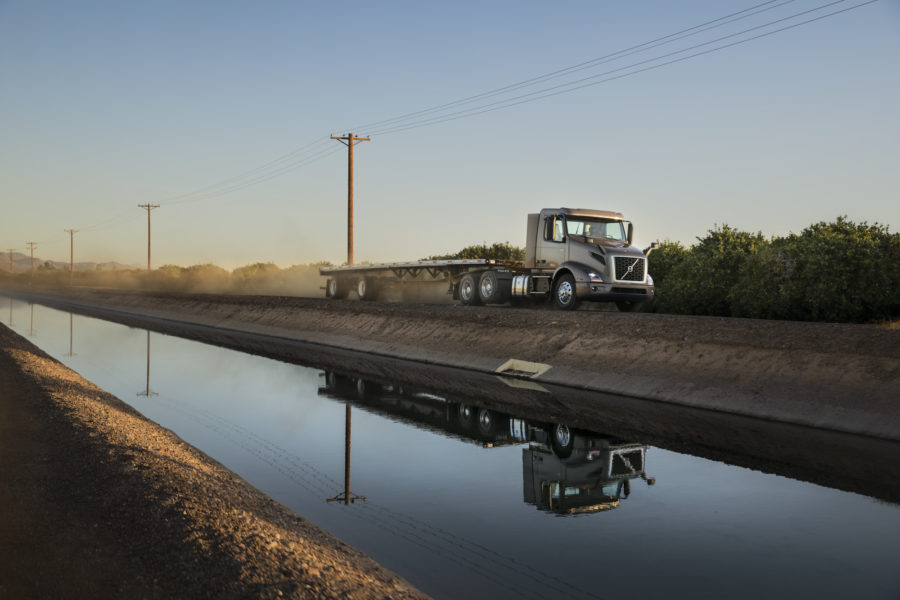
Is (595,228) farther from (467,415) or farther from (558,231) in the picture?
(467,415)

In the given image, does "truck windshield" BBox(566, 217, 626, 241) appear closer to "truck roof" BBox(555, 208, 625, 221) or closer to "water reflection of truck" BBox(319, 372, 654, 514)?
"truck roof" BBox(555, 208, 625, 221)

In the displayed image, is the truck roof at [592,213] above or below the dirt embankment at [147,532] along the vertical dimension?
above

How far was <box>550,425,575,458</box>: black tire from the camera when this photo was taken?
13260 millimetres

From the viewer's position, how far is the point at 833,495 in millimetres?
10445

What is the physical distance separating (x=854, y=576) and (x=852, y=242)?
21507mm

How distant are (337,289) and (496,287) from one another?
58.5 feet

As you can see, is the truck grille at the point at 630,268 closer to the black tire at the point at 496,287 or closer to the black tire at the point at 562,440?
the black tire at the point at 496,287

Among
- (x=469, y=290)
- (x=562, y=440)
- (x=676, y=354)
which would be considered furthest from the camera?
(x=469, y=290)

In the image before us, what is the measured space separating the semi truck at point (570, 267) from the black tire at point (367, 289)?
411 inches

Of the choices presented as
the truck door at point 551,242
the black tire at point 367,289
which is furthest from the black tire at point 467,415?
the black tire at point 367,289

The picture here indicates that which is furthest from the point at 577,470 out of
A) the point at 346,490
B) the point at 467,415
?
the point at 467,415

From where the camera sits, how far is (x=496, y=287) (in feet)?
105

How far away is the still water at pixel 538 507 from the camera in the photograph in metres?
7.42

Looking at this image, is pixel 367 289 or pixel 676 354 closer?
pixel 676 354
